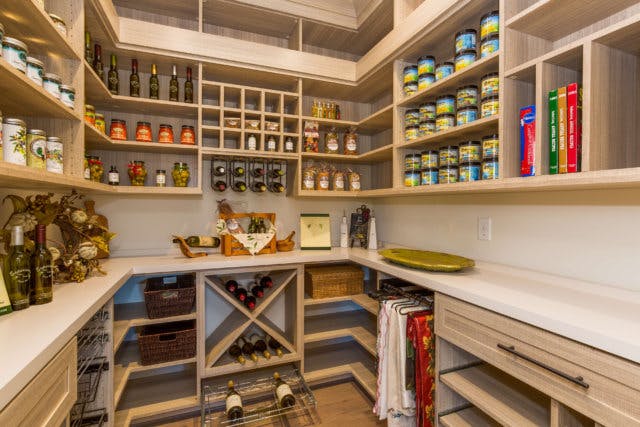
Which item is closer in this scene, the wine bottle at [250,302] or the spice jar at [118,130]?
the spice jar at [118,130]

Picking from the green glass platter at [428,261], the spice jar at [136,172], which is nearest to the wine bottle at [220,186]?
the spice jar at [136,172]

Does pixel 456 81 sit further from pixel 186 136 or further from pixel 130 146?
pixel 130 146

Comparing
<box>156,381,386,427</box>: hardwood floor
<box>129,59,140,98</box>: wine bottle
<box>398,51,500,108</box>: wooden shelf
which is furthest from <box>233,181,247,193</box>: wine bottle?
<box>156,381,386,427</box>: hardwood floor

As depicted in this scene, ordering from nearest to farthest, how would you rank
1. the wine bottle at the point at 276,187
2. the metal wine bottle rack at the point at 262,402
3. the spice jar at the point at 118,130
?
the metal wine bottle rack at the point at 262,402 → the spice jar at the point at 118,130 → the wine bottle at the point at 276,187

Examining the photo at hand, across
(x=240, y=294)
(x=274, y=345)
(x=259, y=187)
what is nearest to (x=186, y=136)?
(x=259, y=187)

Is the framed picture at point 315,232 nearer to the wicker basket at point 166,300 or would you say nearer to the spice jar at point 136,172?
the wicker basket at point 166,300

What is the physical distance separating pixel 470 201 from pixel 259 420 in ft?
5.89

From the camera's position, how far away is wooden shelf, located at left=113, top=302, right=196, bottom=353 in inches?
64.5

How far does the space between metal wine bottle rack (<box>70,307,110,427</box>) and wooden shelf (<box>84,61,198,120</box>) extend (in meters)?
1.19

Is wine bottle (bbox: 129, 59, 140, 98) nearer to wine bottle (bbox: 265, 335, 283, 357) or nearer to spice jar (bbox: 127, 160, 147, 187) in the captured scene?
spice jar (bbox: 127, 160, 147, 187)

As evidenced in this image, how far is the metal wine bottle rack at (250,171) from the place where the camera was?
234 cm

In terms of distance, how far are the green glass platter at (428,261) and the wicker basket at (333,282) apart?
48cm

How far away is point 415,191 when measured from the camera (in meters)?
1.84

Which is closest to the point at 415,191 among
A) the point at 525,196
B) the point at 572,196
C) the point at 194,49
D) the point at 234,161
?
the point at 525,196
